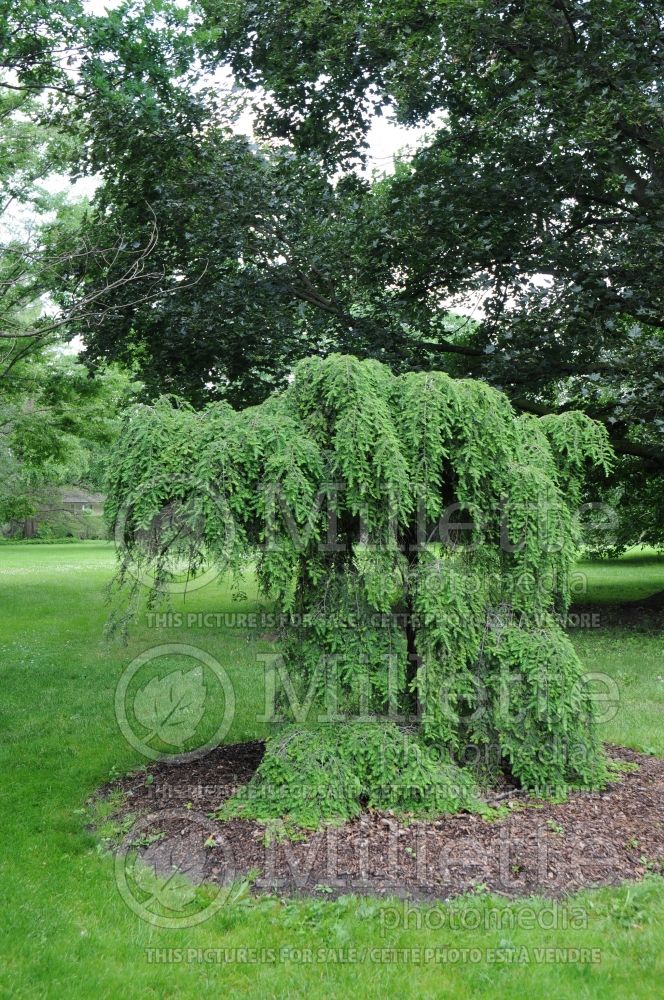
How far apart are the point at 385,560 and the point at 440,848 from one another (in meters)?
1.75

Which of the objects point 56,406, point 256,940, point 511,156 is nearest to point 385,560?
point 256,940

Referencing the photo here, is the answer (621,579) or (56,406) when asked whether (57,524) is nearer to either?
(56,406)

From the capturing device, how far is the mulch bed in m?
4.14

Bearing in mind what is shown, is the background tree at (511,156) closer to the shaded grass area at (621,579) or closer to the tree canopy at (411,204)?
the tree canopy at (411,204)

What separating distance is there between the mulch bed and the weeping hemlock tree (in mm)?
214

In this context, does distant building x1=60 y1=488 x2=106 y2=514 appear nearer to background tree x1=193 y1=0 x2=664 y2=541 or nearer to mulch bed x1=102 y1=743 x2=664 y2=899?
background tree x1=193 y1=0 x2=664 y2=541

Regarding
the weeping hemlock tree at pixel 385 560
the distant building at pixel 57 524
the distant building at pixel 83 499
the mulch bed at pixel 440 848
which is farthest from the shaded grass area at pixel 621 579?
the distant building at pixel 83 499

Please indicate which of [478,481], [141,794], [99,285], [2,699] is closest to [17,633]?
[2,699]

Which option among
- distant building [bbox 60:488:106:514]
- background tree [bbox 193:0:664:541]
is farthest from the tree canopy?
distant building [bbox 60:488:106:514]

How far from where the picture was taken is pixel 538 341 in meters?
10.6

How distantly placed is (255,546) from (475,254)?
712cm

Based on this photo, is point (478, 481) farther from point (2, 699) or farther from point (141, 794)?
point (2, 699)

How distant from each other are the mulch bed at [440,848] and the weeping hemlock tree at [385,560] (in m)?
0.21

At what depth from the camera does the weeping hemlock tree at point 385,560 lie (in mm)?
4879
